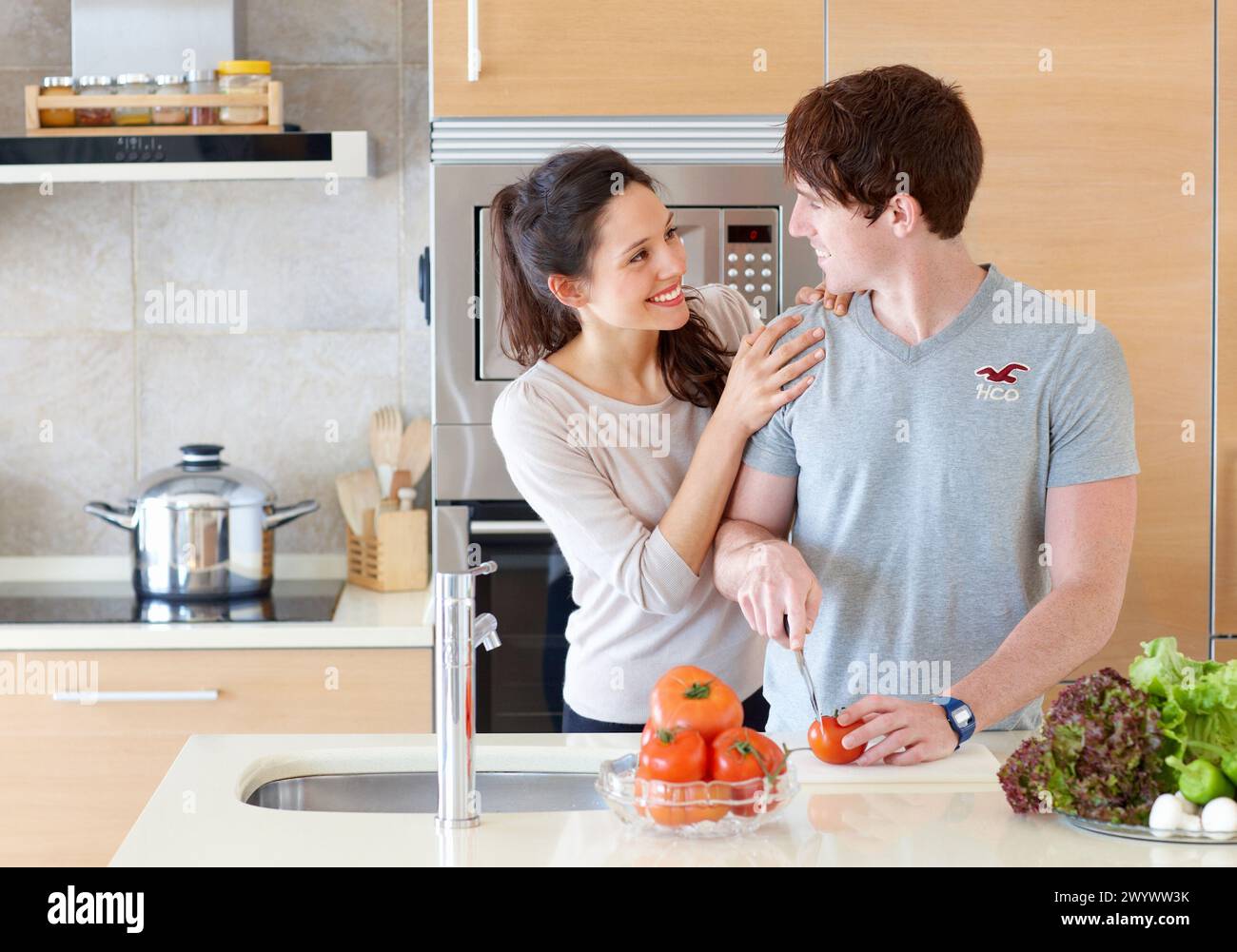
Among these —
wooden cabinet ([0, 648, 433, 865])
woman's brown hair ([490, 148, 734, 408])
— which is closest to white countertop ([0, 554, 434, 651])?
wooden cabinet ([0, 648, 433, 865])

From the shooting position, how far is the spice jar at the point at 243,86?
2408mm

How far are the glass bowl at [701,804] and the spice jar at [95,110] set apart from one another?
1.82 m

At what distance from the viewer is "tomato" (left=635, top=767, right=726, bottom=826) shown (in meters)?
1.09

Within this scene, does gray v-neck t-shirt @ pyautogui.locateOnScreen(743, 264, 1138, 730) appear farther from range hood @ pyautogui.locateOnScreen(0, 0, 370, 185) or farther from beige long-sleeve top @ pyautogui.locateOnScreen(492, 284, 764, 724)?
range hood @ pyautogui.locateOnScreen(0, 0, 370, 185)

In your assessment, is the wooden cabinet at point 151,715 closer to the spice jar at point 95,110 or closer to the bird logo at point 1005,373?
the spice jar at point 95,110

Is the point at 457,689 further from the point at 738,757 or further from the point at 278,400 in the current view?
the point at 278,400

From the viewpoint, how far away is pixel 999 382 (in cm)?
150

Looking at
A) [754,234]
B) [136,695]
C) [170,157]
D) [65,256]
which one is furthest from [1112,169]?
[65,256]

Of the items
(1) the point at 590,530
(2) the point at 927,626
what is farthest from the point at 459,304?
(2) the point at 927,626

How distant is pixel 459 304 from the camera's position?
2205mm

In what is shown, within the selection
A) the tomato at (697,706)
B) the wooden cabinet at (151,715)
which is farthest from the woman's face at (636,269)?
the wooden cabinet at (151,715)

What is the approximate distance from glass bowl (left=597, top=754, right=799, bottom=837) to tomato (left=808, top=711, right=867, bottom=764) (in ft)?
0.58

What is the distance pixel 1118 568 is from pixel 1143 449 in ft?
2.68

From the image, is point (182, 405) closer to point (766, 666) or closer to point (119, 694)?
point (119, 694)
